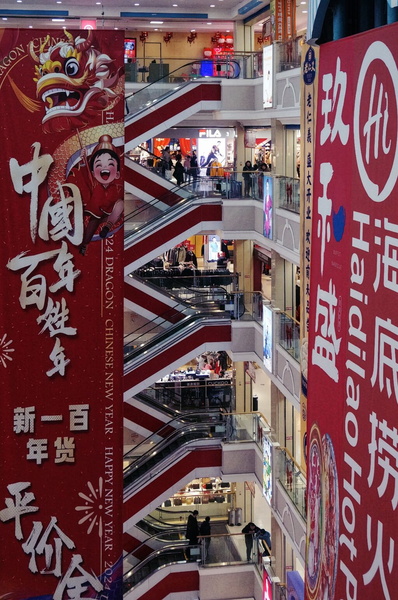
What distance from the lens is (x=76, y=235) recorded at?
9258 millimetres

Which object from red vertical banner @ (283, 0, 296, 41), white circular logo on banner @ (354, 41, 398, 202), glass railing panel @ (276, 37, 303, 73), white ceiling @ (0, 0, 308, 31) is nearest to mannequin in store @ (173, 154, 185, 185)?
red vertical banner @ (283, 0, 296, 41)

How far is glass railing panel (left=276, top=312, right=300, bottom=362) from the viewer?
13.5m

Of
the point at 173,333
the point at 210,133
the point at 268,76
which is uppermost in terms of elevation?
the point at 268,76

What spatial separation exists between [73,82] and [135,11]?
43.6ft

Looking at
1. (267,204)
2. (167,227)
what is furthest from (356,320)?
(167,227)

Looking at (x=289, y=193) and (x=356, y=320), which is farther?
(x=289, y=193)

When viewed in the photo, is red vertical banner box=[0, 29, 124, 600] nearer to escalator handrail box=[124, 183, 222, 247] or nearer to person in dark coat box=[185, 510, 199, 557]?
escalator handrail box=[124, 183, 222, 247]

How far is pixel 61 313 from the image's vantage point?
940cm

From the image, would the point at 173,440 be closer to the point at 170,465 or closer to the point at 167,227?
the point at 170,465

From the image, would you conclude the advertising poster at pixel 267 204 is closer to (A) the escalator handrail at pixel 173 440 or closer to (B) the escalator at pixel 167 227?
(B) the escalator at pixel 167 227

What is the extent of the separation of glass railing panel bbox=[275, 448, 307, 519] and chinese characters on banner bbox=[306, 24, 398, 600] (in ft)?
27.9

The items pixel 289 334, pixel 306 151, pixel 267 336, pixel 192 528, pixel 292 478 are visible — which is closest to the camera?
pixel 306 151

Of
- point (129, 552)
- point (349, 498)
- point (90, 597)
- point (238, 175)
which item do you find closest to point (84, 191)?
point (90, 597)

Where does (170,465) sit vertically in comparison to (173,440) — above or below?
below
